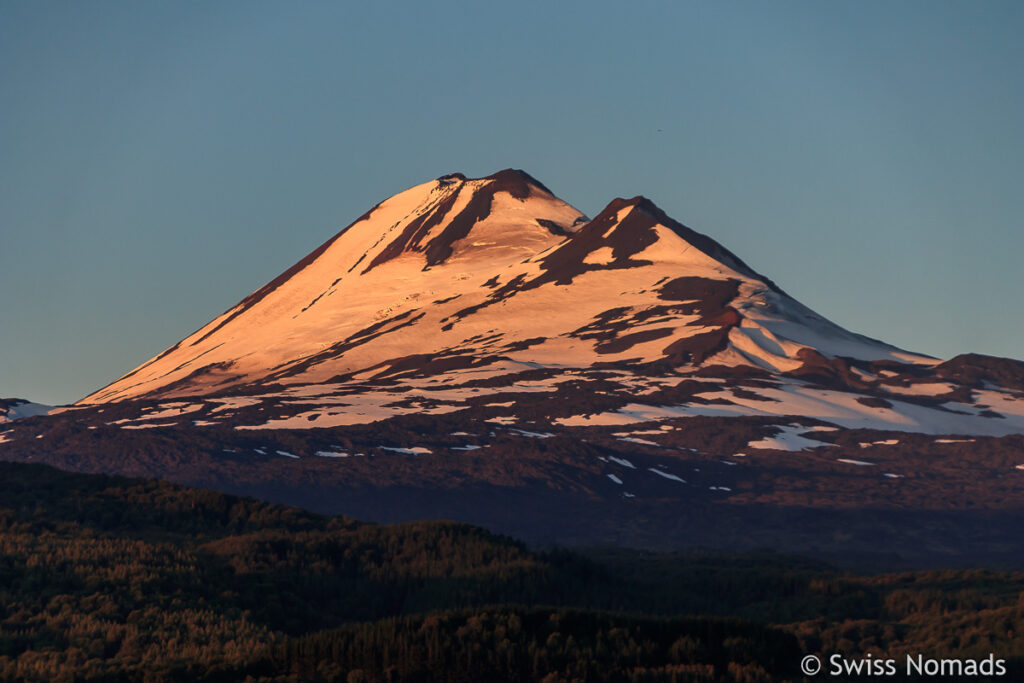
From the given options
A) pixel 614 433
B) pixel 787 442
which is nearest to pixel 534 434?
pixel 614 433

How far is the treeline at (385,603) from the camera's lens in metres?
26.2

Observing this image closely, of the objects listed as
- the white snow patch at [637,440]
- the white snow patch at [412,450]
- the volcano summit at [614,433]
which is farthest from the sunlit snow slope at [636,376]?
the white snow patch at [412,450]

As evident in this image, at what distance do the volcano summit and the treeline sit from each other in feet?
178

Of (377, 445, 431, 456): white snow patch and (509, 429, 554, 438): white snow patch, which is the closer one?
(377, 445, 431, 456): white snow patch

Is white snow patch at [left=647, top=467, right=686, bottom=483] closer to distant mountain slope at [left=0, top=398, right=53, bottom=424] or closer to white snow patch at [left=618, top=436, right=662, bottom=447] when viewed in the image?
white snow patch at [left=618, top=436, right=662, bottom=447]

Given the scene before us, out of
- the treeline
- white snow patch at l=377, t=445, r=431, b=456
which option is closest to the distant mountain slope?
white snow patch at l=377, t=445, r=431, b=456

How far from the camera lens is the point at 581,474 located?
414ft

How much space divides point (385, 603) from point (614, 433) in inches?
3977

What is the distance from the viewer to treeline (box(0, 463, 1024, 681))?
86.1 feet

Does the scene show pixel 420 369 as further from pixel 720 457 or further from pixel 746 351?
pixel 720 457

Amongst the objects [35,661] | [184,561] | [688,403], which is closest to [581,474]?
[688,403]

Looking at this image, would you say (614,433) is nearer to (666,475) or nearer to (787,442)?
(666,475)

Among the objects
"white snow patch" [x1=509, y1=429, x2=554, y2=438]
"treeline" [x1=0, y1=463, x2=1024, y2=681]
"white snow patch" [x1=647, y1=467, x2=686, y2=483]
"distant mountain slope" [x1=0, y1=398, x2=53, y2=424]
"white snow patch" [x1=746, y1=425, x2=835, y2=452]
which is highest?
"distant mountain slope" [x1=0, y1=398, x2=53, y2=424]

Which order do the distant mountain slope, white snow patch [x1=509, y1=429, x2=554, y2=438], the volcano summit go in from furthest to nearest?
the distant mountain slope
white snow patch [x1=509, y1=429, x2=554, y2=438]
the volcano summit
